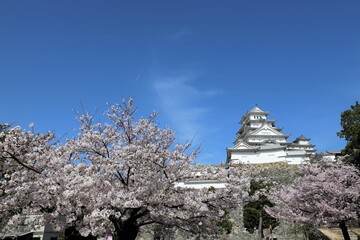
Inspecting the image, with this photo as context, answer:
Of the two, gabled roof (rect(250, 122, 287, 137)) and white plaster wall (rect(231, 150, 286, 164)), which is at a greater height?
gabled roof (rect(250, 122, 287, 137))

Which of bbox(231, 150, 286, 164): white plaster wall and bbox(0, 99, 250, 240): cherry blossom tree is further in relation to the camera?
bbox(231, 150, 286, 164): white plaster wall

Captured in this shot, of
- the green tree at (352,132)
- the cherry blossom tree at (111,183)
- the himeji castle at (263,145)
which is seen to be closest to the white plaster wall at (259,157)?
the himeji castle at (263,145)

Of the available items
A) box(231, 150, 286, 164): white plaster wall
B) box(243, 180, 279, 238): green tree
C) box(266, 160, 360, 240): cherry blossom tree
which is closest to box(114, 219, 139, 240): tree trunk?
box(266, 160, 360, 240): cherry blossom tree

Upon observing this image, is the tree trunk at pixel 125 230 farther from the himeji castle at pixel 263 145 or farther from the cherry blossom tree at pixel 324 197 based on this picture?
the himeji castle at pixel 263 145

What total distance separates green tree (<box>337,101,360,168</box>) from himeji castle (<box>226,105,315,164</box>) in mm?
13411

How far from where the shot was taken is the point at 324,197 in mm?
17625

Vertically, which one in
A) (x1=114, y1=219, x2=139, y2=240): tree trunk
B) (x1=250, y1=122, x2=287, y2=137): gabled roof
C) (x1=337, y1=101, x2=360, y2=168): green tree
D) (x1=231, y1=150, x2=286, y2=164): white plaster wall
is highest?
(x1=250, y1=122, x2=287, y2=137): gabled roof

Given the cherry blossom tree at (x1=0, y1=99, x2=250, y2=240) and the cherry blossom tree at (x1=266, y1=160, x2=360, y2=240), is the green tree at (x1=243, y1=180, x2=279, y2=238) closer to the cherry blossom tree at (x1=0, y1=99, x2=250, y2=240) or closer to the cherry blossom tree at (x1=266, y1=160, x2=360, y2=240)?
the cherry blossom tree at (x1=266, y1=160, x2=360, y2=240)

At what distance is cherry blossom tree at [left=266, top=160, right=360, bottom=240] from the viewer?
16.6m

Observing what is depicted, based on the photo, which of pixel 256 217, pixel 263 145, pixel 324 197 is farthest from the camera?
pixel 263 145

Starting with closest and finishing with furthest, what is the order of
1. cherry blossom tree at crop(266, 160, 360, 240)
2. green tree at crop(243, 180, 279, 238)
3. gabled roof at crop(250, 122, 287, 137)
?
cherry blossom tree at crop(266, 160, 360, 240), green tree at crop(243, 180, 279, 238), gabled roof at crop(250, 122, 287, 137)

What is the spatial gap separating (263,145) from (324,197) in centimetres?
3334

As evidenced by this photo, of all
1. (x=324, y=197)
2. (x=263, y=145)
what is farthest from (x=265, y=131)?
(x=324, y=197)

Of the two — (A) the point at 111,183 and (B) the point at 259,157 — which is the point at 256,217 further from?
(B) the point at 259,157
